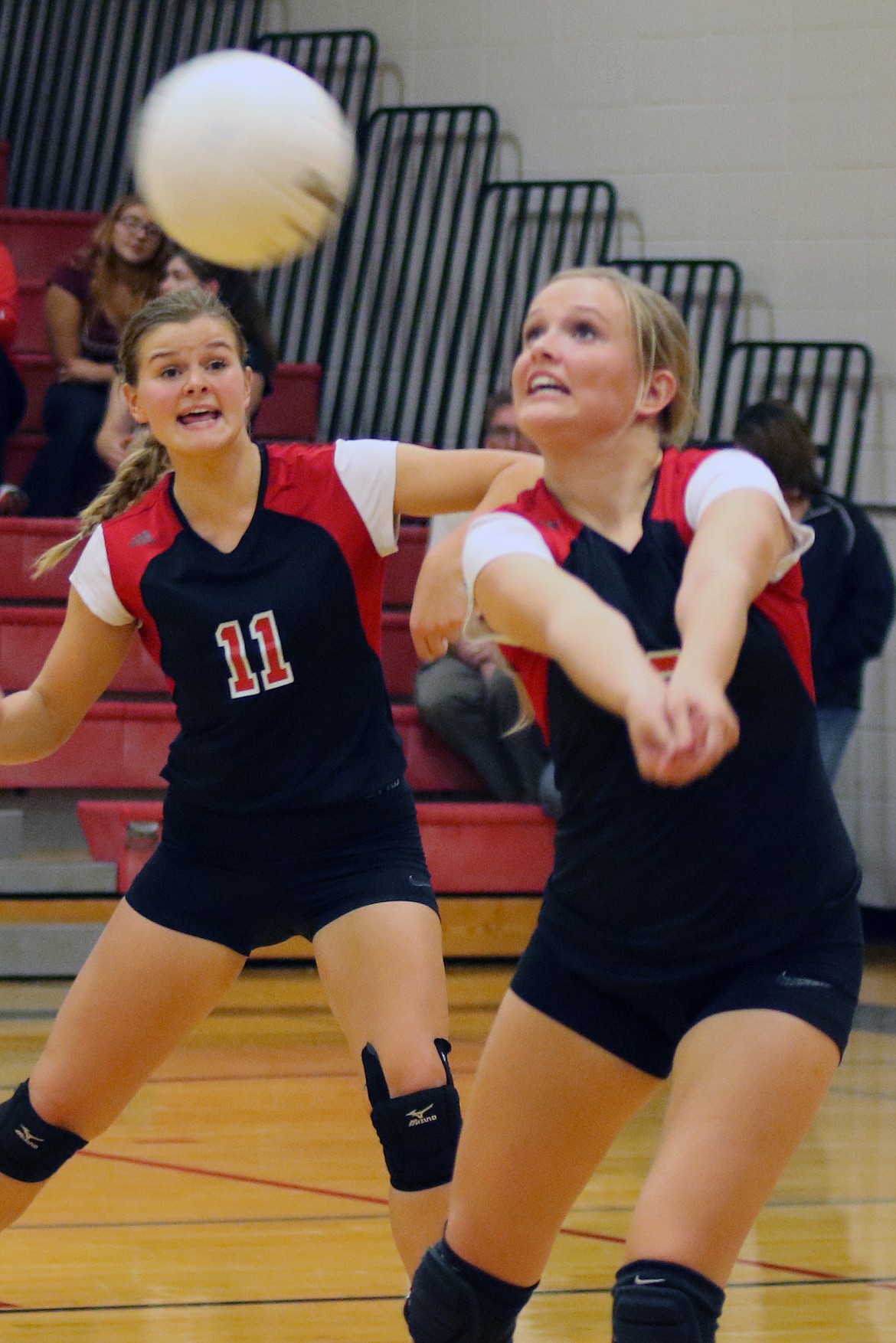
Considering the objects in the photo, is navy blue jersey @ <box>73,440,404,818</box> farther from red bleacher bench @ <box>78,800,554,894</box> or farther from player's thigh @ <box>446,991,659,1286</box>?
red bleacher bench @ <box>78,800,554,894</box>

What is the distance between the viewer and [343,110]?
768 cm

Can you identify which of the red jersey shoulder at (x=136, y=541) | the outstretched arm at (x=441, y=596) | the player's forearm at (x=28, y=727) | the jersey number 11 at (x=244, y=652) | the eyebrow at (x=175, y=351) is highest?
the eyebrow at (x=175, y=351)

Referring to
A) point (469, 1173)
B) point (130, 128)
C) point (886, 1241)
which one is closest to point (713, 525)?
point (469, 1173)

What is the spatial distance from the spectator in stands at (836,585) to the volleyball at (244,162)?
2822mm

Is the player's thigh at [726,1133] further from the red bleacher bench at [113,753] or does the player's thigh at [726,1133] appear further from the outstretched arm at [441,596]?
the red bleacher bench at [113,753]

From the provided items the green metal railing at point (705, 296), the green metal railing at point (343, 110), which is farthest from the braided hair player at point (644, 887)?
the green metal railing at point (343, 110)

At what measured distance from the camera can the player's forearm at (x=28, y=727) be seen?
2.84m

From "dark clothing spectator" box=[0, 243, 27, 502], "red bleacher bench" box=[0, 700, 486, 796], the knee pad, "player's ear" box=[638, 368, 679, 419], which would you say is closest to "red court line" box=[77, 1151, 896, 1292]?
the knee pad

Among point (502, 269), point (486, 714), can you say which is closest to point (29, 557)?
point (486, 714)

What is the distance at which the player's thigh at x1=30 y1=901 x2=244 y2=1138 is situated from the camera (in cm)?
269

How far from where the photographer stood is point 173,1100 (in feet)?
14.6

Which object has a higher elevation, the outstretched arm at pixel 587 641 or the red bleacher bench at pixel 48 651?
the outstretched arm at pixel 587 641

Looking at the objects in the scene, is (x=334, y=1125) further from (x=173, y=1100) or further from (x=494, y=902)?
(x=494, y=902)

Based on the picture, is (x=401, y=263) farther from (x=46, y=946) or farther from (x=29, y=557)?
(x=46, y=946)
